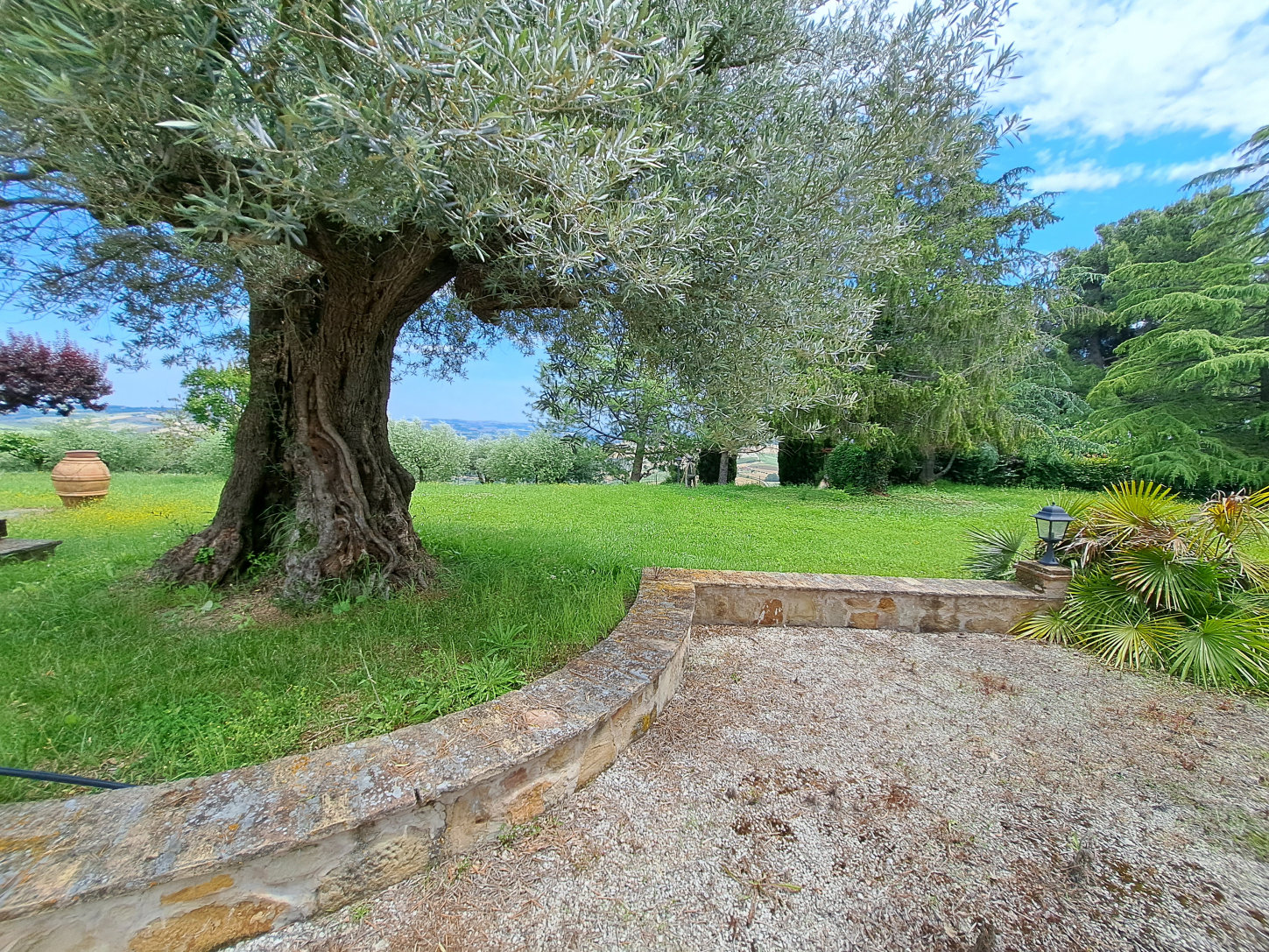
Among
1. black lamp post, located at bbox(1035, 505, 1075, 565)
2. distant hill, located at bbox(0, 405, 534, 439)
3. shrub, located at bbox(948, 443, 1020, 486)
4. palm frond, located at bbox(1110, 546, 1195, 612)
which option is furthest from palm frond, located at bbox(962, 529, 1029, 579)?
shrub, located at bbox(948, 443, 1020, 486)

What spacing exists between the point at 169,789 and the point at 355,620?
1.55 meters

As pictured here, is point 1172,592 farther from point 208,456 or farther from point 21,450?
point 21,450

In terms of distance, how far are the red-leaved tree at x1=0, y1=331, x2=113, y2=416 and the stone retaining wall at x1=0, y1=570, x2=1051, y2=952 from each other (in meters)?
14.3

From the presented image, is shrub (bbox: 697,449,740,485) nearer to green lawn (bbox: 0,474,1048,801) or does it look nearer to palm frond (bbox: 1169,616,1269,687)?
green lawn (bbox: 0,474,1048,801)

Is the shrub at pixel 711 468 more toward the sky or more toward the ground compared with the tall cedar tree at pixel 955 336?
more toward the ground

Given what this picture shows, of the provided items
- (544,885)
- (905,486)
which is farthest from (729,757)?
(905,486)

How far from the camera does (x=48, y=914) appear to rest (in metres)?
1.20

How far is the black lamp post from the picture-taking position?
12.6 feet

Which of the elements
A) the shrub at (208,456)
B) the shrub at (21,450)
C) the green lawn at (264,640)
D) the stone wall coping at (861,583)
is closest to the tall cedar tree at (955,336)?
the green lawn at (264,640)

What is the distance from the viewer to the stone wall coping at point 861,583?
12.9ft

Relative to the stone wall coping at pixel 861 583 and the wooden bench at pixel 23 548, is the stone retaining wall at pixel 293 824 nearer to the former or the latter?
the stone wall coping at pixel 861 583

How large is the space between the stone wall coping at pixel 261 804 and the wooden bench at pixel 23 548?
4446 mm

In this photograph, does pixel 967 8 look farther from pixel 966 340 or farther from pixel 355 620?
pixel 966 340

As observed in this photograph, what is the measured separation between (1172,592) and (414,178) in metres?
5.00
